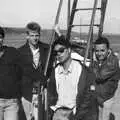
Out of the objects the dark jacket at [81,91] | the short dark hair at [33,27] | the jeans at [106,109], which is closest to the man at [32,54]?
the short dark hair at [33,27]

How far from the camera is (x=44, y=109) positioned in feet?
10.7

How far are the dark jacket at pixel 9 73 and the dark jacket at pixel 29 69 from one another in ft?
0.62

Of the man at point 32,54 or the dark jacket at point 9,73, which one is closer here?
the dark jacket at point 9,73

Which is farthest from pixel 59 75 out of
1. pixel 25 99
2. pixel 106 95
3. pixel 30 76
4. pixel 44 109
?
pixel 25 99

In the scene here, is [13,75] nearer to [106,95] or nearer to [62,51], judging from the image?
[62,51]

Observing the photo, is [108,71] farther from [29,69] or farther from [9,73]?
[9,73]

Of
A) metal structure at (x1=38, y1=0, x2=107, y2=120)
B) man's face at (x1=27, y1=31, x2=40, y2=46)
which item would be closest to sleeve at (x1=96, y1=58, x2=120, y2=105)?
metal structure at (x1=38, y1=0, x2=107, y2=120)

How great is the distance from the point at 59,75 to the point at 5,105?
79 centimetres

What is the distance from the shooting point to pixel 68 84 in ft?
9.77

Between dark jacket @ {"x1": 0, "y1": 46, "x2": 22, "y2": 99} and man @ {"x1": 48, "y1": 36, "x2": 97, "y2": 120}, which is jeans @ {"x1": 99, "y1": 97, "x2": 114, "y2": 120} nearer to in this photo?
man @ {"x1": 48, "y1": 36, "x2": 97, "y2": 120}

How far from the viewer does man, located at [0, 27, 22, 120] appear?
326cm

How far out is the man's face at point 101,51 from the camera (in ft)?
11.7

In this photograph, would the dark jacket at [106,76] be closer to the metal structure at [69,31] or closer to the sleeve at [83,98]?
the metal structure at [69,31]

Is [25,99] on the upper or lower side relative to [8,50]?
lower
